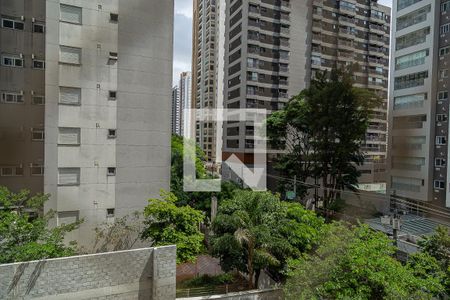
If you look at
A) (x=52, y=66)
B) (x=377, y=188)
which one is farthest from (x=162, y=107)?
(x=377, y=188)

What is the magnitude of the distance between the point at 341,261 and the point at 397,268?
0.48 m

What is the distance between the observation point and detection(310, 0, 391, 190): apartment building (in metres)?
4.64

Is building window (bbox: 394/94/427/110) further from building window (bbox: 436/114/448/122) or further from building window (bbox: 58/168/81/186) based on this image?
building window (bbox: 58/168/81/186)

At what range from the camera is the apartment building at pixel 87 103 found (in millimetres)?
4254

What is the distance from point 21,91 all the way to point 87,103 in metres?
0.91

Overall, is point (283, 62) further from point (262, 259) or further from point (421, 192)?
point (262, 259)

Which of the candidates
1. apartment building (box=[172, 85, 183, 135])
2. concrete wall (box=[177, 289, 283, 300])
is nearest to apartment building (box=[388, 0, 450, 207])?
concrete wall (box=[177, 289, 283, 300])

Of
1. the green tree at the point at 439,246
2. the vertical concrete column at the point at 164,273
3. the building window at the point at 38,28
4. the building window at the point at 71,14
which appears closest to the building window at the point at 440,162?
the green tree at the point at 439,246

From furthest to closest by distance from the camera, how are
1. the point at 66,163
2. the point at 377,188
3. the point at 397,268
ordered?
the point at 377,188
the point at 66,163
the point at 397,268

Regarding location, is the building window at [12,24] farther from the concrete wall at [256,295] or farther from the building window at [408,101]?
the building window at [408,101]

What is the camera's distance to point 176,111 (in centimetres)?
2256

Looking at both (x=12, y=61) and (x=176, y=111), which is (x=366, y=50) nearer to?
(x=12, y=61)

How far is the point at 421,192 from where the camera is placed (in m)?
6.39

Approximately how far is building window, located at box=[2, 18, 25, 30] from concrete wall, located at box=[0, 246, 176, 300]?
346 centimetres
